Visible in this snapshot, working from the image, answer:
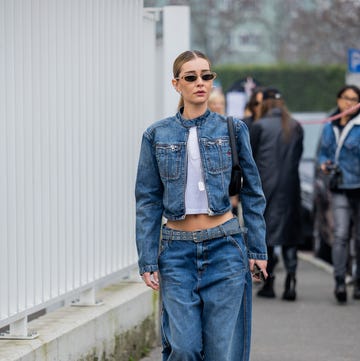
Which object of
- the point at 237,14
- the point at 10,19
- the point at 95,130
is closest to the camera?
the point at 10,19

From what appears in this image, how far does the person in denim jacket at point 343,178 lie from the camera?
10758 millimetres

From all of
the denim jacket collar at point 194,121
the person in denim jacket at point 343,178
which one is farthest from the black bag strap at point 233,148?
the person in denim jacket at point 343,178

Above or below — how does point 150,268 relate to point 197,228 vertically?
below

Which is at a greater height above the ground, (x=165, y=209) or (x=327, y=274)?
(x=165, y=209)

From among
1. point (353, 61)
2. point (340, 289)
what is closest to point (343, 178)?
point (340, 289)

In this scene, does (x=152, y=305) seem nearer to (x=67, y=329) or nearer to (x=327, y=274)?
(x=67, y=329)

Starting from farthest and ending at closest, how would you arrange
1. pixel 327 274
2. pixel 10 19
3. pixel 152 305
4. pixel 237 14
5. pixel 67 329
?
pixel 237 14 → pixel 327 274 → pixel 152 305 → pixel 67 329 → pixel 10 19

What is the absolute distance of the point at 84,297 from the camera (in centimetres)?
748

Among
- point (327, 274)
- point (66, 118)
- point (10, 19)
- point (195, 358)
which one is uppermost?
point (10, 19)

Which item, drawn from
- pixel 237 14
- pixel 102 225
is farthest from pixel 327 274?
pixel 237 14

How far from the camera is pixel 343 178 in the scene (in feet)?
35.2

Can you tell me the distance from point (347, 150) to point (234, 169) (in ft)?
17.7

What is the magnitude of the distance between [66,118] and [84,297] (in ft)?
3.97

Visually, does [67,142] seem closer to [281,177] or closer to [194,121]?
[194,121]
